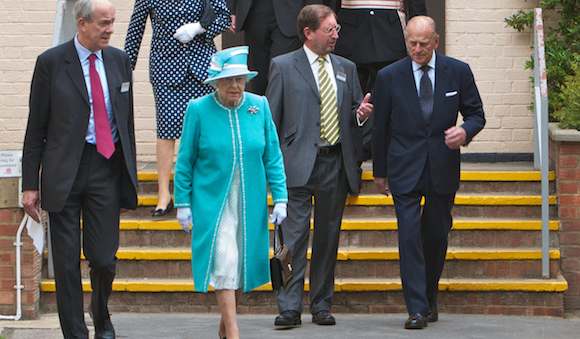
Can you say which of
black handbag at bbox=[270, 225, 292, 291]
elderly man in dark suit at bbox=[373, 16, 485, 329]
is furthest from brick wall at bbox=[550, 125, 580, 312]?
black handbag at bbox=[270, 225, 292, 291]

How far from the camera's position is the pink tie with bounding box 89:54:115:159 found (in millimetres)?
8016

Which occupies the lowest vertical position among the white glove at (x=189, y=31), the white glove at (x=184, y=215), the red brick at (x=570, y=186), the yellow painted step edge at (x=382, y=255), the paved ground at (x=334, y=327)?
the paved ground at (x=334, y=327)

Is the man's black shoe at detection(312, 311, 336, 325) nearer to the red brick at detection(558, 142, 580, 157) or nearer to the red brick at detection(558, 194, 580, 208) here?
the red brick at detection(558, 194, 580, 208)

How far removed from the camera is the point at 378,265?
9.98 metres

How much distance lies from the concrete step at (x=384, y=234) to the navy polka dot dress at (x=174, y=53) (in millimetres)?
652

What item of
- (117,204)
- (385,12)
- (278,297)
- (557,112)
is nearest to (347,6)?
(385,12)

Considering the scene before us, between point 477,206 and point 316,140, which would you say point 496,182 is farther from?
point 316,140

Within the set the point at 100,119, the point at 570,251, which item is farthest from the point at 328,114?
the point at 570,251

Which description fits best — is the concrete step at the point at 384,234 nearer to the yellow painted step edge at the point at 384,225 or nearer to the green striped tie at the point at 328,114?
the yellow painted step edge at the point at 384,225

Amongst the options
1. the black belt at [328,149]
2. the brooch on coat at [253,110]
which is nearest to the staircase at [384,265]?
the black belt at [328,149]

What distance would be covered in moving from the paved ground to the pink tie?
137 cm

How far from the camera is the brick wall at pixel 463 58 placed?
1179 cm

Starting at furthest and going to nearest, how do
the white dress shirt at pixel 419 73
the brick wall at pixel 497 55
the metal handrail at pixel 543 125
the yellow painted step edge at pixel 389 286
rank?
the brick wall at pixel 497 55
the metal handrail at pixel 543 125
the yellow painted step edge at pixel 389 286
the white dress shirt at pixel 419 73

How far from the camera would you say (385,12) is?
1070 centimetres
